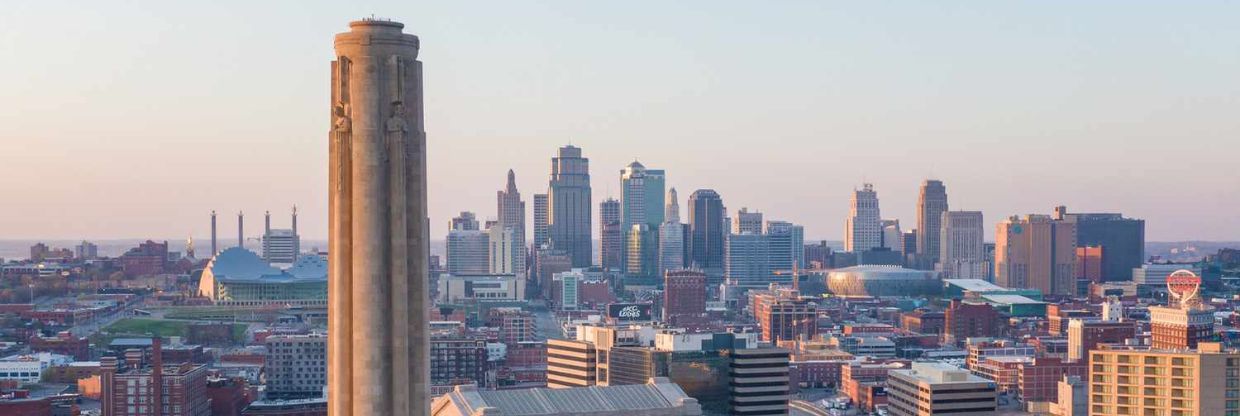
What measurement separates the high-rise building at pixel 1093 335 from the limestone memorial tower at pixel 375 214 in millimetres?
138456

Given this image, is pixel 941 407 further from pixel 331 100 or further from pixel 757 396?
pixel 331 100

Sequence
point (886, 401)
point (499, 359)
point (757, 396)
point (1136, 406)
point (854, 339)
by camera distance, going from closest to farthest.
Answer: point (1136, 406) → point (757, 396) → point (886, 401) → point (499, 359) → point (854, 339)

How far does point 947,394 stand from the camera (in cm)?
10906

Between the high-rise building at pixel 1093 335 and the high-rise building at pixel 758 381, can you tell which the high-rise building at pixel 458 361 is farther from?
the high-rise building at pixel 1093 335

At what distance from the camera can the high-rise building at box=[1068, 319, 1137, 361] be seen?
158625 millimetres

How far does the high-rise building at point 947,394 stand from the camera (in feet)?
357

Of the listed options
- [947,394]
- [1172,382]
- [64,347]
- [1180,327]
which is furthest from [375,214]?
[64,347]

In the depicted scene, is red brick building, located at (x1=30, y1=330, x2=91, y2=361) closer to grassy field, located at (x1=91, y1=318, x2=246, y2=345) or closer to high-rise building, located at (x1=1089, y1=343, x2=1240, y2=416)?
grassy field, located at (x1=91, y1=318, x2=246, y2=345)

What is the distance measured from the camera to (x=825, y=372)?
171750 millimetres

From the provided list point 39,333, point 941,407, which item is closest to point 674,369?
point 941,407

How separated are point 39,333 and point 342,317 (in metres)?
160

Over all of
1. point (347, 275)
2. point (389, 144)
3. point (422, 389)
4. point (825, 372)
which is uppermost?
point (389, 144)

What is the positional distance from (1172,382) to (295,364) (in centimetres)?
8519

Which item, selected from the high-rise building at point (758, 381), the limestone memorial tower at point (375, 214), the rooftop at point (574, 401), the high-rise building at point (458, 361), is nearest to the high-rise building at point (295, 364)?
the high-rise building at point (458, 361)
